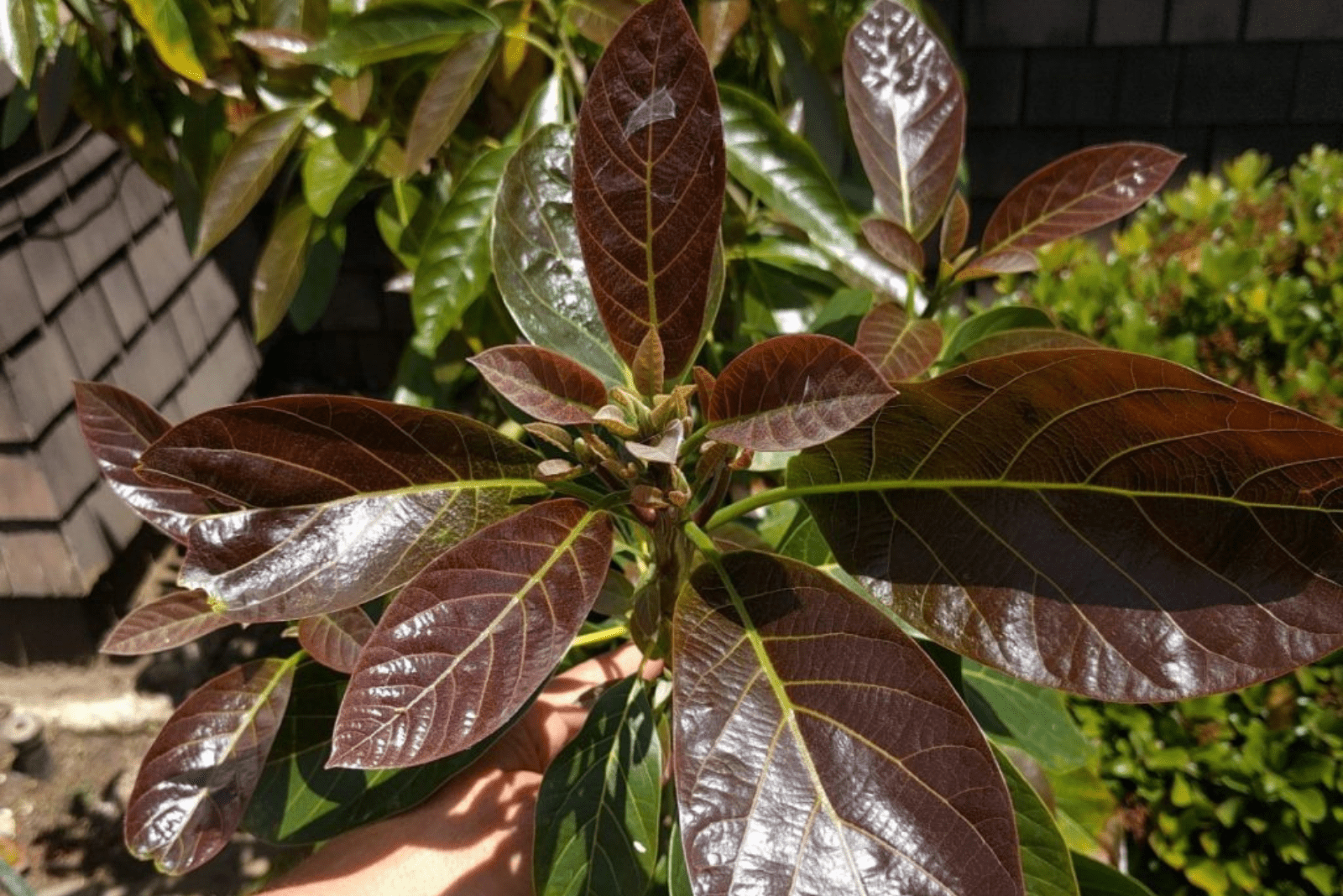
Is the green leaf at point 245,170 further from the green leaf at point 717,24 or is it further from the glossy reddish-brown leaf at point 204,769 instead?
the glossy reddish-brown leaf at point 204,769

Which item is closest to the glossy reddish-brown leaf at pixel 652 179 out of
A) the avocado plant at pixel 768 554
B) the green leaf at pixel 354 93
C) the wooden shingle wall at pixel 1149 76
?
the avocado plant at pixel 768 554

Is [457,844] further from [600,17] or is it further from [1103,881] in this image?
[600,17]

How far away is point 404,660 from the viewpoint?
2.10ft

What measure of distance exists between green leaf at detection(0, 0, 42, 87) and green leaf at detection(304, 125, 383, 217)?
391mm

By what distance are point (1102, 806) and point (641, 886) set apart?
4.06ft

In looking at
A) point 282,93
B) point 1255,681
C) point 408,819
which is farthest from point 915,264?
point 282,93

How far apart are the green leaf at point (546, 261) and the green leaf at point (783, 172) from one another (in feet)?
1.72

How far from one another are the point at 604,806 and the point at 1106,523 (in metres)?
0.54

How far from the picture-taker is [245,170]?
1.58 m

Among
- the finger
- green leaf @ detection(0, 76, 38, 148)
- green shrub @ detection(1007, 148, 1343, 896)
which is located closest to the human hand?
the finger

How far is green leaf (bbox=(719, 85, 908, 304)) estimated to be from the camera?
1.42 meters

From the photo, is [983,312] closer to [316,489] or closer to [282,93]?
[316,489]

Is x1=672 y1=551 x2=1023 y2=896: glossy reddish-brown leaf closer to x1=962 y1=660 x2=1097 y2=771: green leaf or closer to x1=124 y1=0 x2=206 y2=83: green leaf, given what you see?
x1=962 y1=660 x2=1097 y2=771: green leaf

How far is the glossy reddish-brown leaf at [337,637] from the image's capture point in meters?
0.98
